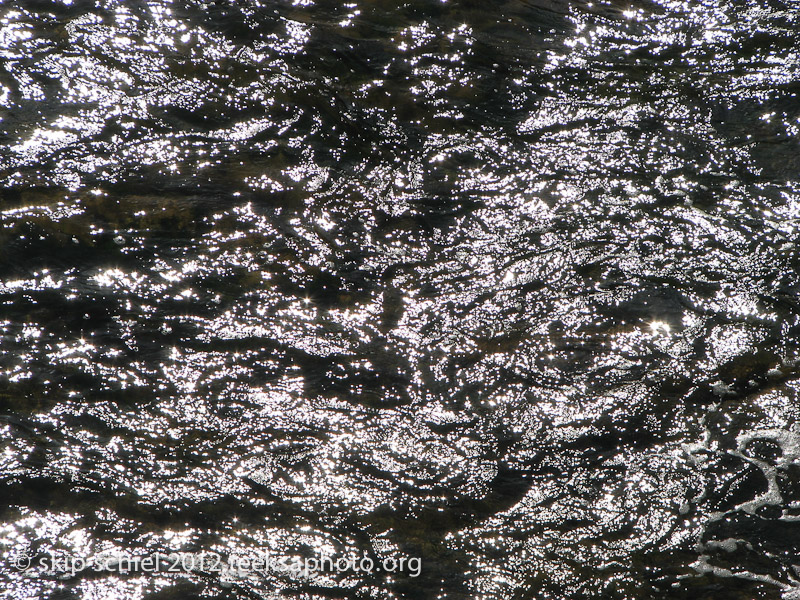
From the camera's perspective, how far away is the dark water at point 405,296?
2.79 m

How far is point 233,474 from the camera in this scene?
292 cm

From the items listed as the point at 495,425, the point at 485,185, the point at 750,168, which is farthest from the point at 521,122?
the point at 495,425

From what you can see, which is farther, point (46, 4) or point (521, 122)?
point (46, 4)

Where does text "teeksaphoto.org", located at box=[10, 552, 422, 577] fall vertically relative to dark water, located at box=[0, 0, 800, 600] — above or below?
below

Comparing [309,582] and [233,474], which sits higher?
[233,474]

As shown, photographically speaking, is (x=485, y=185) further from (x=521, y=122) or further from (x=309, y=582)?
(x=309, y=582)

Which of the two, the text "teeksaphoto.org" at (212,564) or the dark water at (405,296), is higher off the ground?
the dark water at (405,296)

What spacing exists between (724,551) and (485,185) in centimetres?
232

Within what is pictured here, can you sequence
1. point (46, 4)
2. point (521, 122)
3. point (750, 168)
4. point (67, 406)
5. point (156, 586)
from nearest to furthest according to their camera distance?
1. point (156, 586)
2. point (67, 406)
3. point (750, 168)
4. point (521, 122)
5. point (46, 4)

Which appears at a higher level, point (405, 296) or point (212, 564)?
point (405, 296)

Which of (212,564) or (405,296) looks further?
(405,296)

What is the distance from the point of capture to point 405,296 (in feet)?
11.5

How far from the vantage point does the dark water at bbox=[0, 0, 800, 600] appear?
2.79 m

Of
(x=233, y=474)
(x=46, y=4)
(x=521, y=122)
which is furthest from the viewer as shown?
(x=46, y=4)
